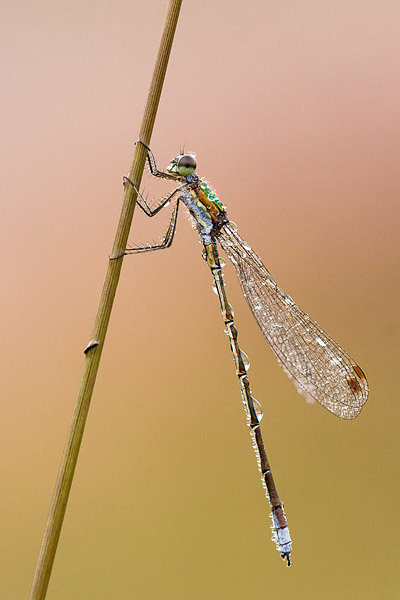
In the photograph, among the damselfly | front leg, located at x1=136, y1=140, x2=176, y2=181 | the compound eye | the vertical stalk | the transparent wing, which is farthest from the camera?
the transparent wing

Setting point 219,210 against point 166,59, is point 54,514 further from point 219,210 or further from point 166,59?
point 219,210

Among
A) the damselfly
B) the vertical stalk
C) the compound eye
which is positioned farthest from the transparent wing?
the vertical stalk

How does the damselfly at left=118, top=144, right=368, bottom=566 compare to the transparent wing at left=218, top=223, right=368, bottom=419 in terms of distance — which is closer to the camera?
the damselfly at left=118, top=144, right=368, bottom=566

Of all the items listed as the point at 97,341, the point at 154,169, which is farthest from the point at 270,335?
the point at 97,341

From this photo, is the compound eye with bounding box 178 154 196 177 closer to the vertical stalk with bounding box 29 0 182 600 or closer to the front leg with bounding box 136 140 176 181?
the front leg with bounding box 136 140 176 181

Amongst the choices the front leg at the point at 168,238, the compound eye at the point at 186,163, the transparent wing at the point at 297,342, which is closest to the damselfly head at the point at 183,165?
the compound eye at the point at 186,163
